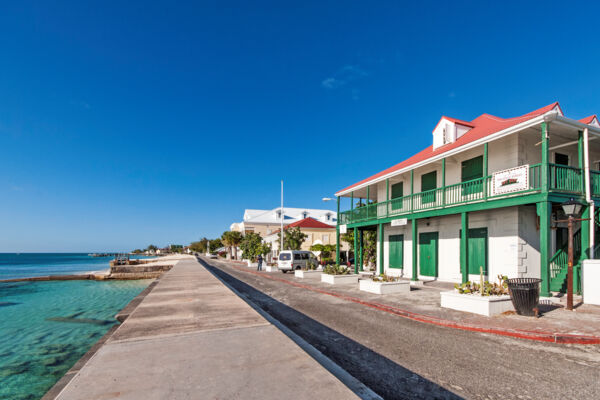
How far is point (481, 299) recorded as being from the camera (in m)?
8.53

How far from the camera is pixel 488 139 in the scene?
12547mm

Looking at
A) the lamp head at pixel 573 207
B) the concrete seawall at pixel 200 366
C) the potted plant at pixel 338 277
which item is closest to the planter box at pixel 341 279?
the potted plant at pixel 338 277

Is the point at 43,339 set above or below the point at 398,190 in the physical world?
below

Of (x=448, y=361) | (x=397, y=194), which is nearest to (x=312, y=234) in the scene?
(x=397, y=194)

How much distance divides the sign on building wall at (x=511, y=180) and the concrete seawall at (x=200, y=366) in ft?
34.9

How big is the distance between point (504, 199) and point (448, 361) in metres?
9.10

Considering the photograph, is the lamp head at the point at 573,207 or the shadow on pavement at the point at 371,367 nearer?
the shadow on pavement at the point at 371,367

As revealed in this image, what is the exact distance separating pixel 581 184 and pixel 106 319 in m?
20.9

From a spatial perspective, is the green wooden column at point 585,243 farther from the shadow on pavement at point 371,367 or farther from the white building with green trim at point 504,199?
the shadow on pavement at point 371,367

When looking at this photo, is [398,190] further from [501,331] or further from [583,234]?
[501,331]

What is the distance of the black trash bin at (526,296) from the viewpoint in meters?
7.96

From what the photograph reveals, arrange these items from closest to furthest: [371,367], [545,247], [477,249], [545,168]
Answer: [371,367] < [545,247] < [545,168] < [477,249]

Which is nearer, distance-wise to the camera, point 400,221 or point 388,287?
point 388,287

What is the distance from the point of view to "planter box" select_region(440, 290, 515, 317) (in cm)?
837
